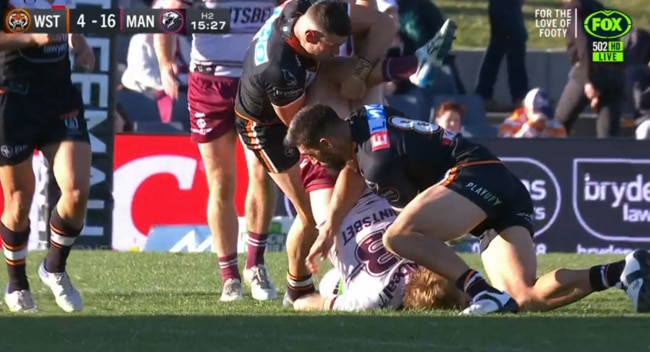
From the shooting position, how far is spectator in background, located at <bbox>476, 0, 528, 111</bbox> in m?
16.9

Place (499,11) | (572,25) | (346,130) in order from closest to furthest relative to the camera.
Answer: (346,130)
(572,25)
(499,11)

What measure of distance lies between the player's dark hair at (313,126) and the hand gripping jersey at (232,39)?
1935mm

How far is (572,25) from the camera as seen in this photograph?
600 inches

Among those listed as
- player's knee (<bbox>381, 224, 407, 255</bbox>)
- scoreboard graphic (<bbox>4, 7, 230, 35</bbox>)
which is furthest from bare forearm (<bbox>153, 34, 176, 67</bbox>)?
player's knee (<bbox>381, 224, 407, 255</bbox>)

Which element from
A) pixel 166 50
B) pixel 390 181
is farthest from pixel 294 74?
pixel 166 50

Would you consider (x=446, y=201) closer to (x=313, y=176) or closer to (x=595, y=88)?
(x=313, y=176)

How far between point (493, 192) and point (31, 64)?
264cm

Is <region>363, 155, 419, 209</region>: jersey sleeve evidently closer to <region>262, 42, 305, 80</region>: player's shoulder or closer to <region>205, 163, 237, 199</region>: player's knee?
<region>262, 42, 305, 80</region>: player's shoulder

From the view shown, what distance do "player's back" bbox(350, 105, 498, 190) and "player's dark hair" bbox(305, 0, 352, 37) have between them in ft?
1.60
